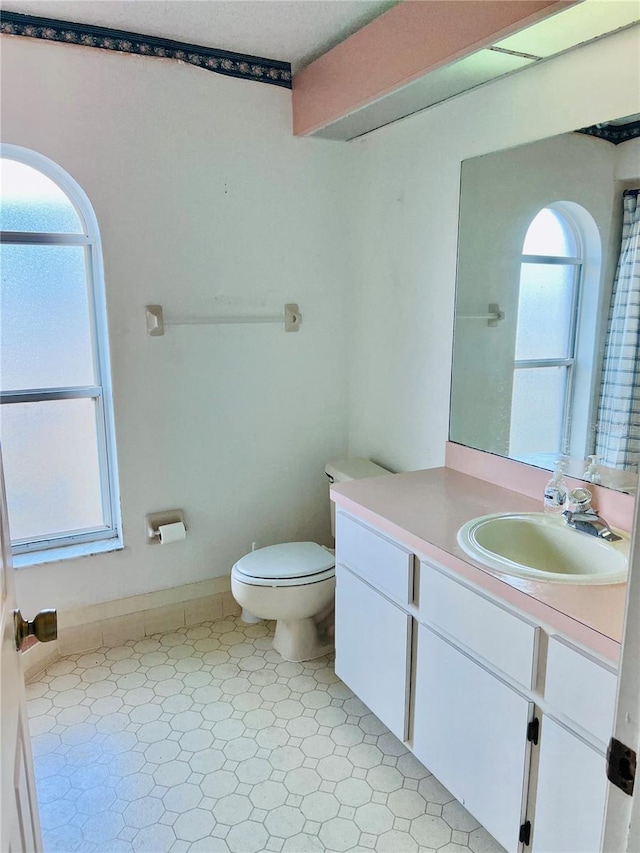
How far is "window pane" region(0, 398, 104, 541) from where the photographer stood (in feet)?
8.21

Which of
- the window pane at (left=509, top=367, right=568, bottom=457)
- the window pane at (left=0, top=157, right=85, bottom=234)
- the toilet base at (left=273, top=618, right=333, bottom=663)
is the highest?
the window pane at (left=0, top=157, right=85, bottom=234)

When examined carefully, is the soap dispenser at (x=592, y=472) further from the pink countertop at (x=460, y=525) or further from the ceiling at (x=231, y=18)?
the ceiling at (x=231, y=18)

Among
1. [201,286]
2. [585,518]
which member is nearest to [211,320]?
[201,286]

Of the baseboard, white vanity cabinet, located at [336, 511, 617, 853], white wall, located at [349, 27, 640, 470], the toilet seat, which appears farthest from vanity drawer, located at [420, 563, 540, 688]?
the baseboard

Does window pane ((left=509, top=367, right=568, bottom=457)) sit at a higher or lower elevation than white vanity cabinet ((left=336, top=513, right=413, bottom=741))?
higher

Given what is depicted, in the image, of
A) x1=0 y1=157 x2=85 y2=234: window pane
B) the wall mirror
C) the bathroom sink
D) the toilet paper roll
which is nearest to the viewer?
the bathroom sink

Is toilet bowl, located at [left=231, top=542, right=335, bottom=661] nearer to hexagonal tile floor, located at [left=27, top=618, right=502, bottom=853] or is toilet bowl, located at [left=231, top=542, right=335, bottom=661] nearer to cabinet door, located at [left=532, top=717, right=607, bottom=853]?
hexagonal tile floor, located at [left=27, top=618, right=502, bottom=853]

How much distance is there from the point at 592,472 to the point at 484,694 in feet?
2.36

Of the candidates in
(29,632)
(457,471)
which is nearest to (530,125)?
(457,471)

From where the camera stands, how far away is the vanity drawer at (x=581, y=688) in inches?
48.1

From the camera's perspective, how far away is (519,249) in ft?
6.79

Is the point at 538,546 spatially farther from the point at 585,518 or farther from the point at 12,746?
the point at 12,746

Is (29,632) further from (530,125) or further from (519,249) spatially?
(530,125)

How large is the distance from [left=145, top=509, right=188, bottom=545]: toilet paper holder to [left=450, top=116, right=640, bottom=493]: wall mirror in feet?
4.17
